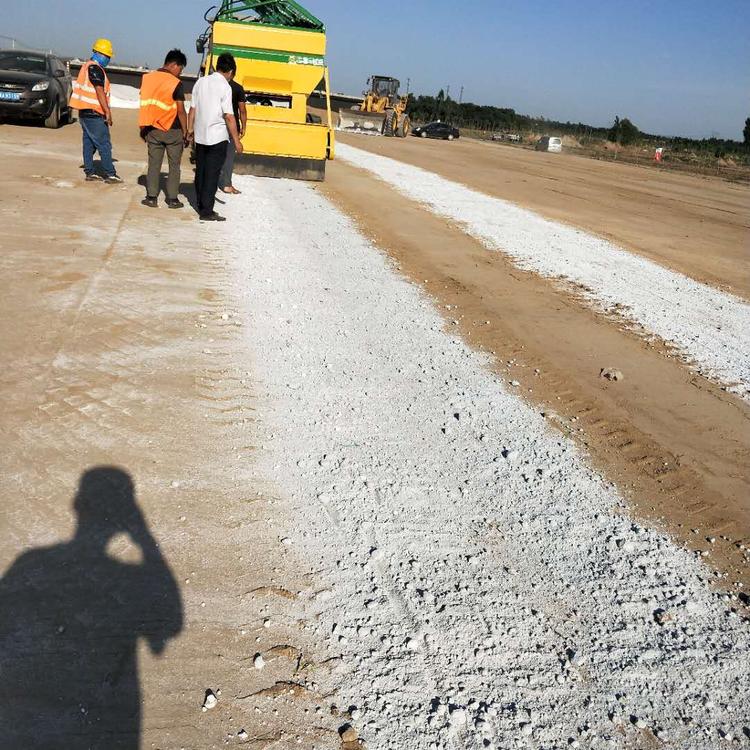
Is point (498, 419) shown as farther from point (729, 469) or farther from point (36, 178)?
point (36, 178)

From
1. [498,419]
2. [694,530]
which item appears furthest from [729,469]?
[498,419]

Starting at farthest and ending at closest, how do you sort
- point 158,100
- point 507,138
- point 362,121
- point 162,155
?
point 507,138 < point 362,121 < point 162,155 < point 158,100

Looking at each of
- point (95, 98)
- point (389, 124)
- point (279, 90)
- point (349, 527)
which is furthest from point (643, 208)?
point (389, 124)

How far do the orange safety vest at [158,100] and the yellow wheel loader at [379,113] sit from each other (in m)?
31.7

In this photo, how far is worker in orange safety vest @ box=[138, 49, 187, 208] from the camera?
352 inches

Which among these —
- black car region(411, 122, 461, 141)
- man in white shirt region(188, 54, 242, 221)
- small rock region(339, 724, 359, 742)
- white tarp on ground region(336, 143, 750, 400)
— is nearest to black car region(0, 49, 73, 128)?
→ white tarp on ground region(336, 143, 750, 400)

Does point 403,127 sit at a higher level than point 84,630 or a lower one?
higher

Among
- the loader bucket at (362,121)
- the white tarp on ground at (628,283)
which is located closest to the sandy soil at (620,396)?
the white tarp on ground at (628,283)

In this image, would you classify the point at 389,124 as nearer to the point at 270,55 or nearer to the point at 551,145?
the point at 551,145

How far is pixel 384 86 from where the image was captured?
136 ft

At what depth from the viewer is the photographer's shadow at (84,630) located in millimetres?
2254

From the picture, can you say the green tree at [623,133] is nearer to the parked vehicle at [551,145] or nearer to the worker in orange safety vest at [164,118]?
the parked vehicle at [551,145]

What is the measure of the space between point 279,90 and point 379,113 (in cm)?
2631

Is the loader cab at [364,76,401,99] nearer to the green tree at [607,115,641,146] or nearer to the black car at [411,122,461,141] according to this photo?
the black car at [411,122,461,141]
